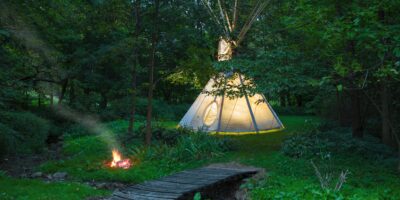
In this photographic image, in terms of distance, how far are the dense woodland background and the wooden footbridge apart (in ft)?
7.28

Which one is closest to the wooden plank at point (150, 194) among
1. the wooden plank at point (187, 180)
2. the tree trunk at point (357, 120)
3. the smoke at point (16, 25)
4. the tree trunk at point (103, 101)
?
the wooden plank at point (187, 180)

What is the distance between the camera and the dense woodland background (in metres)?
8.39

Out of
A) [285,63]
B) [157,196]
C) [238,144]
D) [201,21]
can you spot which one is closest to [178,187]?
[157,196]

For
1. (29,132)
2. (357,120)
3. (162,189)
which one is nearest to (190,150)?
(162,189)

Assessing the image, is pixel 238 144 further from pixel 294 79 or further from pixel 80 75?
pixel 80 75

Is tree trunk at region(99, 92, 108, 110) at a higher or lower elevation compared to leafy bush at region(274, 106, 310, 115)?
higher

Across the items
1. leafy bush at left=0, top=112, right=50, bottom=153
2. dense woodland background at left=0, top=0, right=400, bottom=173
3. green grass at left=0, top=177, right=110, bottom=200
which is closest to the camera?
dense woodland background at left=0, top=0, right=400, bottom=173

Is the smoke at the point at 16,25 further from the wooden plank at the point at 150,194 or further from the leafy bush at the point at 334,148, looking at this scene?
the leafy bush at the point at 334,148

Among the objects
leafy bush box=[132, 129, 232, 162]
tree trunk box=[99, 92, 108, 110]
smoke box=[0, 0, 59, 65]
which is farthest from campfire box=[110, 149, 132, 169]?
tree trunk box=[99, 92, 108, 110]

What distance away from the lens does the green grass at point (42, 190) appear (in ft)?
30.3

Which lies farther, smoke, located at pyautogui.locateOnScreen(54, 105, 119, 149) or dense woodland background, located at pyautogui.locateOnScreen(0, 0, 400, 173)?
smoke, located at pyautogui.locateOnScreen(54, 105, 119, 149)

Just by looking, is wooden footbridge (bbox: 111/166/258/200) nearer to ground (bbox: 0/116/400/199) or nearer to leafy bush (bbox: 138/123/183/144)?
ground (bbox: 0/116/400/199)

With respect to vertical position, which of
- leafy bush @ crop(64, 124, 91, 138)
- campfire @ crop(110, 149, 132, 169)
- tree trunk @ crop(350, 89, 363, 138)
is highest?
tree trunk @ crop(350, 89, 363, 138)

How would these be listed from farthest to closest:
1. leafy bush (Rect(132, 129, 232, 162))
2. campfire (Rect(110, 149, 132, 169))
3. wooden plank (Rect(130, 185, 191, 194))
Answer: leafy bush (Rect(132, 129, 232, 162))
campfire (Rect(110, 149, 132, 169))
wooden plank (Rect(130, 185, 191, 194))
